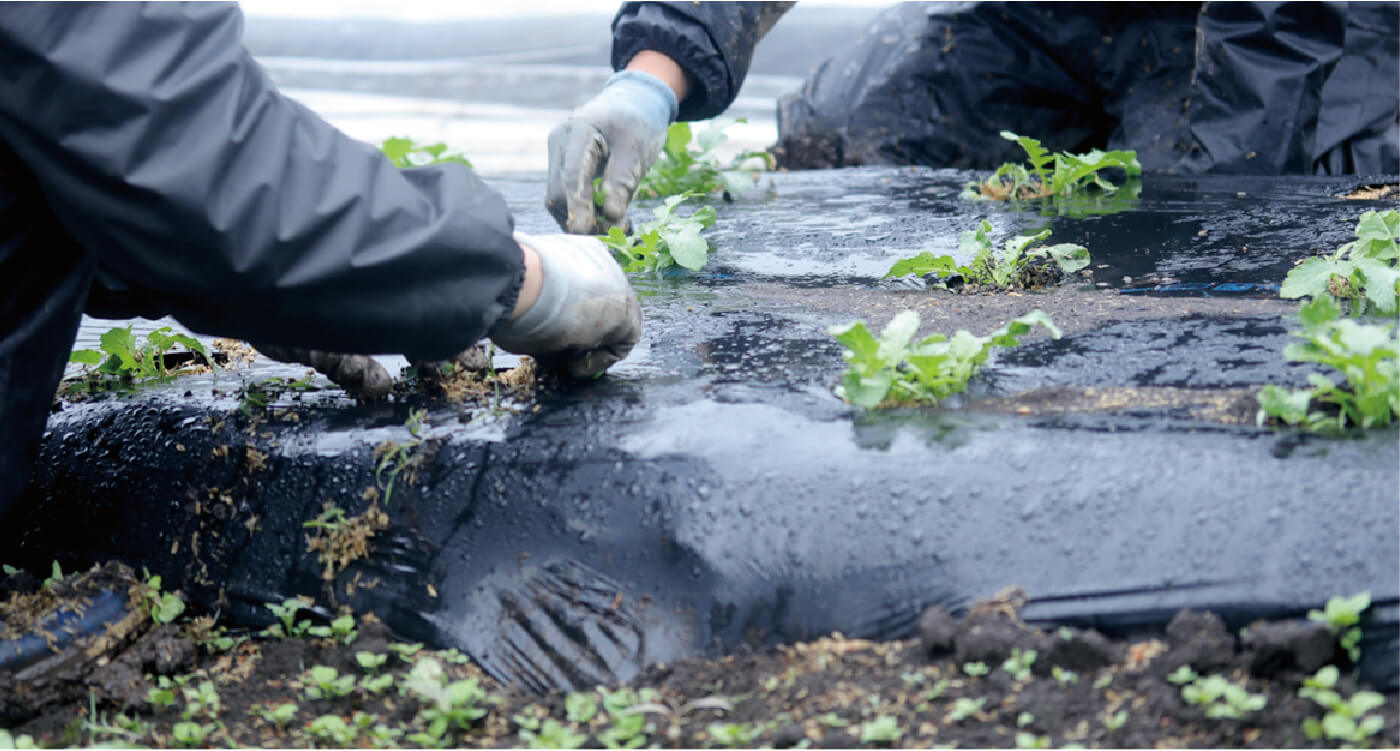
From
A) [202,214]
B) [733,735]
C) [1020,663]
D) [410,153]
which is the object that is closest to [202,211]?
[202,214]

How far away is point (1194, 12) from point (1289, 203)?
1383 millimetres

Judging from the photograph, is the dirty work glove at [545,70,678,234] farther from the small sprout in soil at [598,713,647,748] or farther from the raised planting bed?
the small sprout in soil at [598,713,647,748]

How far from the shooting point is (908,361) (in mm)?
1602

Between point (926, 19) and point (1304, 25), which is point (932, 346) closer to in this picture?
point (1304, 25)

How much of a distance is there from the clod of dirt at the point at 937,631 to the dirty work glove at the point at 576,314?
72 centimetres

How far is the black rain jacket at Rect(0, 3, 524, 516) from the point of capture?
1215 mm

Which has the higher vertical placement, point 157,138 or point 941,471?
point 157,138

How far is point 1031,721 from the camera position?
3.89 ft

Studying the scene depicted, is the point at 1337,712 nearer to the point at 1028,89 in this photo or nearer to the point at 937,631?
the point at 937,631

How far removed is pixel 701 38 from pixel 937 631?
2018 millimetres

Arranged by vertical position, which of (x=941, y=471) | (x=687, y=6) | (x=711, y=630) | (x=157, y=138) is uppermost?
(x=687, y=6)

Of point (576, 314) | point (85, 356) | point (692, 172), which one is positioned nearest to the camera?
point (576, 314)

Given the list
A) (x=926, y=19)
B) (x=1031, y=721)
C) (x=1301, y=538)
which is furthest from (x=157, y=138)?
(x=926, y=19)

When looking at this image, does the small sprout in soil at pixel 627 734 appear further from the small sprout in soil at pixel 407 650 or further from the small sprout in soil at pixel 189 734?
the small sprout in soil at pixel 189 734
